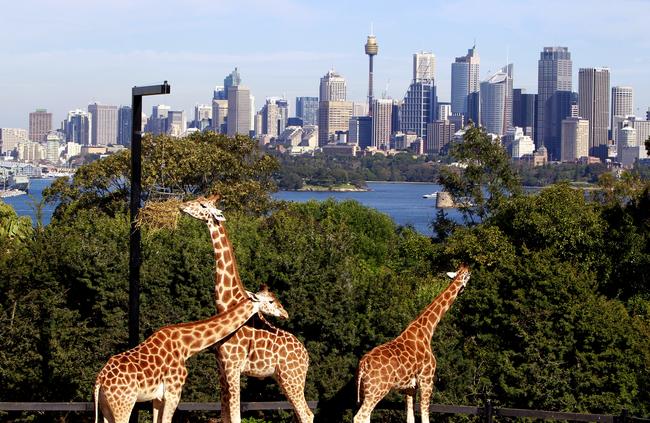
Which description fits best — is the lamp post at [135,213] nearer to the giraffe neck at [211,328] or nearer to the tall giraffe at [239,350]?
the tall giraffe at [239,350]

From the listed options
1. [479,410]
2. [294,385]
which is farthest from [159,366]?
[479,410]

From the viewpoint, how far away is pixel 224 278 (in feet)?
38.5

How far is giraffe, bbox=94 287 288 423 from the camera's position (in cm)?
1076

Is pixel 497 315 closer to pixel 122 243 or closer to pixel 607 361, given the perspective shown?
pixel 607 361

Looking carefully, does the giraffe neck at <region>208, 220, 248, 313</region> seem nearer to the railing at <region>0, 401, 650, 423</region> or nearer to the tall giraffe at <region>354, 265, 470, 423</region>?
the tall giraffe at <region>354, 265, 470, 423</region>

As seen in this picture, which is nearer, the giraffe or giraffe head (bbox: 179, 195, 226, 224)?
the giraffe

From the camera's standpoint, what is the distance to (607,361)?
1895 cm

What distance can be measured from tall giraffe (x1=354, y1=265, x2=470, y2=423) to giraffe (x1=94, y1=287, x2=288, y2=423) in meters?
1.20

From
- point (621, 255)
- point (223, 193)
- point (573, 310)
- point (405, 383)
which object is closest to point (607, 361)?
point (573, 310)

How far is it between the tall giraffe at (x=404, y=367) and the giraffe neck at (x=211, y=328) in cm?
143

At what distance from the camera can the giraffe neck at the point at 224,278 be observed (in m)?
11.7

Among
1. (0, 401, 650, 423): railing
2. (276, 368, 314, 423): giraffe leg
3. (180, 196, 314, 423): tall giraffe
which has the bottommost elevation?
(0, 401, 650, 423): railing

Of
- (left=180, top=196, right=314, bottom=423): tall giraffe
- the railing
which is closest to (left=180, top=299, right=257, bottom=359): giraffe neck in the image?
(left=180, top=196, right=314, bottom=423): tall giraffe

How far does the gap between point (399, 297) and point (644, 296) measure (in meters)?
10.7
